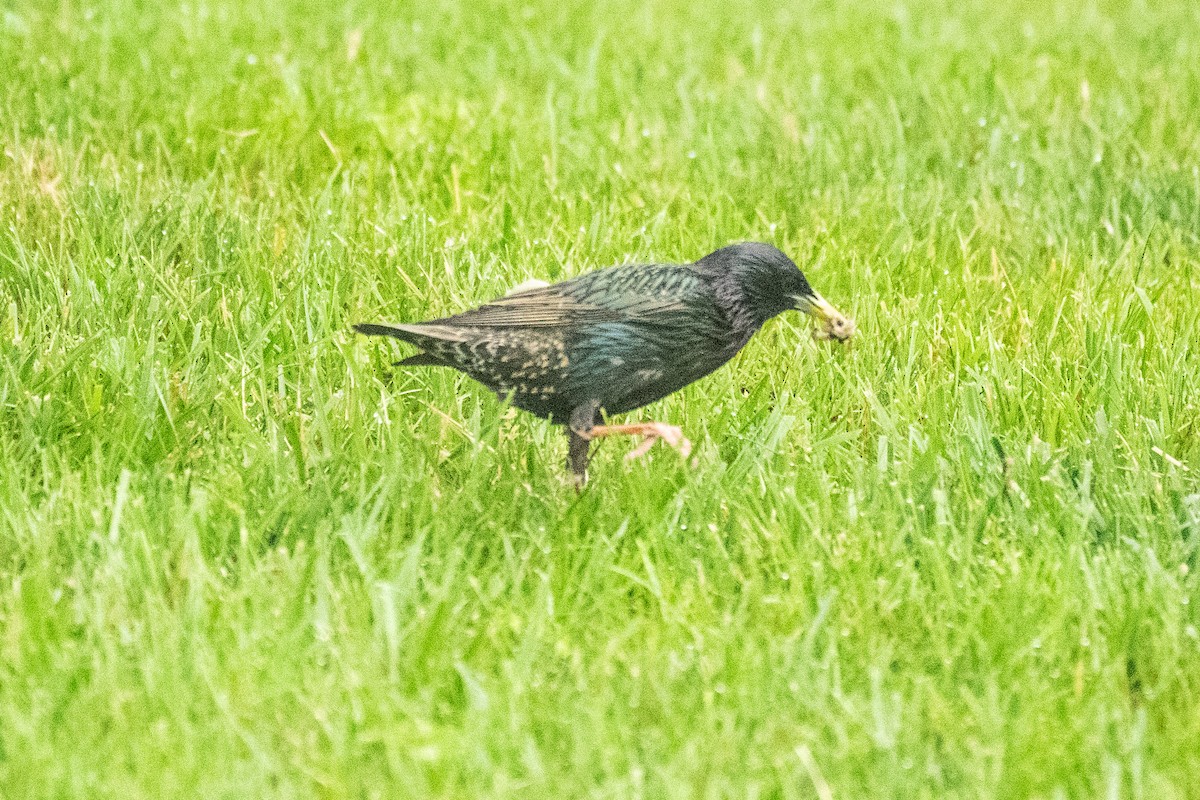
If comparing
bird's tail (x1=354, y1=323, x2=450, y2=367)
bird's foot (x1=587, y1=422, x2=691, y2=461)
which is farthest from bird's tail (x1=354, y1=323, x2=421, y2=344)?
bird's foot (x1=587, y1=422, x2=691, y2=461)

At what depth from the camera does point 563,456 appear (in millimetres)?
4141

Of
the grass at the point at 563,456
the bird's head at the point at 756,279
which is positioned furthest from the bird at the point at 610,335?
the grass at the point at 563,456

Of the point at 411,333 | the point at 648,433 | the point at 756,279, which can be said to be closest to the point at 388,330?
the point at 411,333

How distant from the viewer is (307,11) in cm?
816

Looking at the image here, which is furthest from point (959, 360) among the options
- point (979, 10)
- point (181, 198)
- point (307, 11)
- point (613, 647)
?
point (979, 10)

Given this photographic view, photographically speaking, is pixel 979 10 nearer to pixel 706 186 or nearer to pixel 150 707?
pixel 706 186

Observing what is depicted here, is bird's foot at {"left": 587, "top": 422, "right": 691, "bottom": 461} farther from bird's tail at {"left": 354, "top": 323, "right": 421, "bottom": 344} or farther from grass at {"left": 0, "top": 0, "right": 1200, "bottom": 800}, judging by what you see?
bird's tail at {"left": 354, "top": 323, "right": 421, "bottom": 344}

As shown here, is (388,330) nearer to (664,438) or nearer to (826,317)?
(664,438)

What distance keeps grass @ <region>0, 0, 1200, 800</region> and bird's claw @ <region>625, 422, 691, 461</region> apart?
6 centimetres

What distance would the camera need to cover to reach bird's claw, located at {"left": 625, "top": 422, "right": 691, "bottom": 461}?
12.1ft

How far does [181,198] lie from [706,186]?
1832 mm

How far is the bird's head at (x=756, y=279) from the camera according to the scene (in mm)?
3885

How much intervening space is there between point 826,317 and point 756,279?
12.7 inches

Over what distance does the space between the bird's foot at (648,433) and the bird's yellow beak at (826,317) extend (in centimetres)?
52
